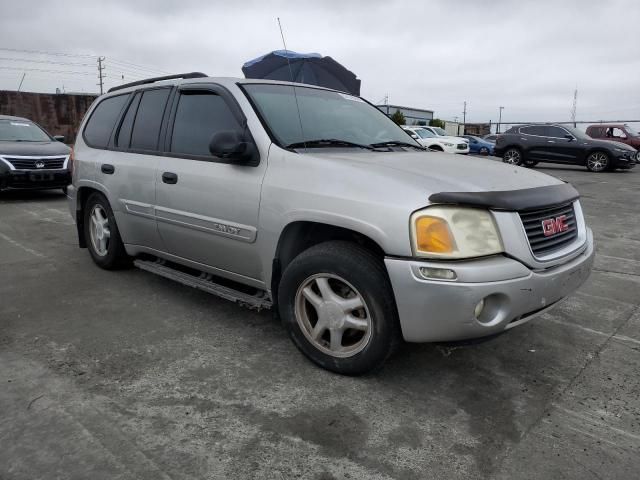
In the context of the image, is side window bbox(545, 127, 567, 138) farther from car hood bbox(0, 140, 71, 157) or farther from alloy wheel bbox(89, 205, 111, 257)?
alloy wheel bbox(89, 205, 111, 257)

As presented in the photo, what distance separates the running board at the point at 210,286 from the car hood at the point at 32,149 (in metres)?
5.79

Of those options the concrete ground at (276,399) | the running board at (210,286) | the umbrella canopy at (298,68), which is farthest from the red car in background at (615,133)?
the running board at (210,286)

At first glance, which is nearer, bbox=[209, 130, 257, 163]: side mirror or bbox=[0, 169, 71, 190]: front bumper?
bbox=[209, 130, 257, 163]: side mirror

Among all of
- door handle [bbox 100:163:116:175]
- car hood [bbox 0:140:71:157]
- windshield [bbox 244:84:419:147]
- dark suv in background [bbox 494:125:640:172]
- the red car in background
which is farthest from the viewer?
the red car in background

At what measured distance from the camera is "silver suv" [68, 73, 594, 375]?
2348mm

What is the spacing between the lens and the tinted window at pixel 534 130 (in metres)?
16.9

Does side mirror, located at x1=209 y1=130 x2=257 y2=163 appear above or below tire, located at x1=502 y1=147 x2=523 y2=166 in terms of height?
above

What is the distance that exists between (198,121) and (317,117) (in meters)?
0.84

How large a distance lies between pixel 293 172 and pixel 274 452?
4.79 ft

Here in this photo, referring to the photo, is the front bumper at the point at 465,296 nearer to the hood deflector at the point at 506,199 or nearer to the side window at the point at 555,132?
the hood deflector at the point at 506,199

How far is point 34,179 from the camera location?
852 centimetres

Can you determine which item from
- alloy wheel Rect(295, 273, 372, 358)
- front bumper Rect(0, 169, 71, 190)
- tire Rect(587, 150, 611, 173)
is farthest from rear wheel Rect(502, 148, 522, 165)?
alloy wheel Rect(295, 273, 372, 358)

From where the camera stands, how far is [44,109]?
2369 cm

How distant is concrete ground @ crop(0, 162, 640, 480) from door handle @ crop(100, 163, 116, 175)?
104 centimetres
